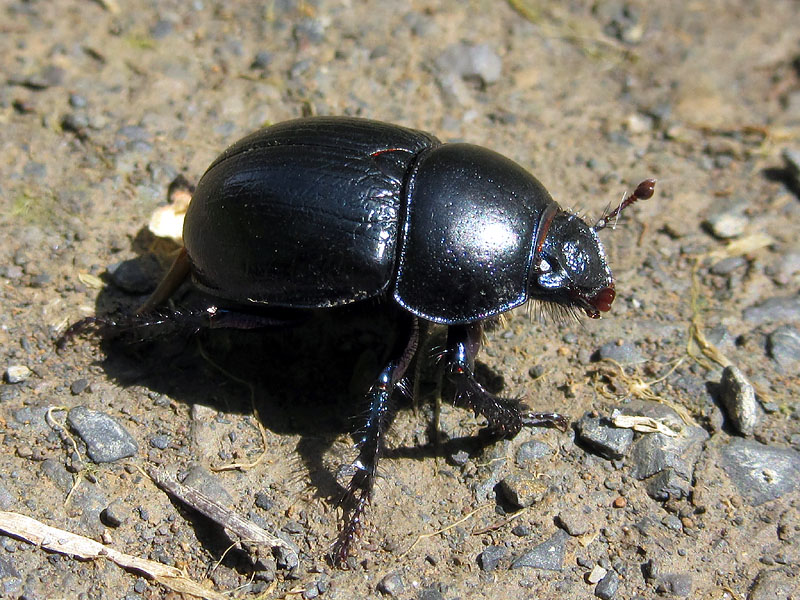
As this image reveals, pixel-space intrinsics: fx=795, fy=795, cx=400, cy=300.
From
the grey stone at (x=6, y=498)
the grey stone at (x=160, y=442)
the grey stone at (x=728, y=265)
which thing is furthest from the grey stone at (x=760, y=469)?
the grey stone at (x=6, y=498)

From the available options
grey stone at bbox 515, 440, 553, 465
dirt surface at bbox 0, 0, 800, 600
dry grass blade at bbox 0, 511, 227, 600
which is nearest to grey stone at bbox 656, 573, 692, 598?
dirt surface at bbox 0, 0, 800, 600

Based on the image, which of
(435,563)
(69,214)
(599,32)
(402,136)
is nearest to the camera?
(435,563)

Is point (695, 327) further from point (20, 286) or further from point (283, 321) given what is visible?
point (20, 286)

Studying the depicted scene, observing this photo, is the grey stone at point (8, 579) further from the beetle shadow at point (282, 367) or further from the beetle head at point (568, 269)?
the beetle head at point (568, 269)

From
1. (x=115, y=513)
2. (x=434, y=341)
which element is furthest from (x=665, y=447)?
(x=115, y=513)

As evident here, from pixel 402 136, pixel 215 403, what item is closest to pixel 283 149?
pixel 402 136

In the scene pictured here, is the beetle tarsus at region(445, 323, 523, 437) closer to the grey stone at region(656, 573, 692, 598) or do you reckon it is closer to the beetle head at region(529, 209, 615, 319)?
the beetle head at region(529, 209, 615, 319)

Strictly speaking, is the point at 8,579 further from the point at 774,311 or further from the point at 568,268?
the point at 774,311
